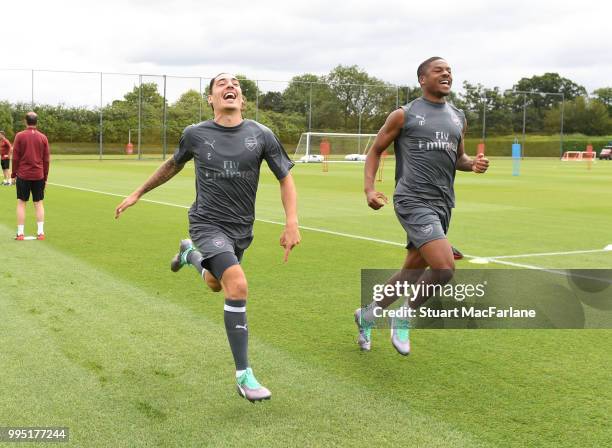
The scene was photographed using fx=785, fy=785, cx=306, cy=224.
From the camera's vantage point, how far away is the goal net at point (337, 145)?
58.5 metres

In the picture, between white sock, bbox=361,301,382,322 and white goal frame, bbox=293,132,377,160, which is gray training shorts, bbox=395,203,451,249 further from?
white goal frame, bbox=293,132,377,160

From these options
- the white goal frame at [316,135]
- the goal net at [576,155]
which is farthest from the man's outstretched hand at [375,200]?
the goal net at [576,155]

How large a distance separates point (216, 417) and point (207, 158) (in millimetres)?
1678

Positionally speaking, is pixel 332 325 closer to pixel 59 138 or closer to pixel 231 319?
pixel 231 319

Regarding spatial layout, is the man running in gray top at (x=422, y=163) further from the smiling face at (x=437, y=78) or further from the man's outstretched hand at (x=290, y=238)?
the man's outstretched hand at (x=290, y=238)

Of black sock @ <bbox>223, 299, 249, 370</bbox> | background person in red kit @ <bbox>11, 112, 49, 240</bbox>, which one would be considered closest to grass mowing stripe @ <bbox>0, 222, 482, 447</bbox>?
black sock @ <bbox>223, 299, 249, 370</bbox>

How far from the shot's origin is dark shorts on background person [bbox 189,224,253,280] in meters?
4.96

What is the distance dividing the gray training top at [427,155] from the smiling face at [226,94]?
1319 mm

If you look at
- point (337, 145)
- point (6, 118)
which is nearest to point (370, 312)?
point (337, 145)

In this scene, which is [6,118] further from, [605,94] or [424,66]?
[605,94]

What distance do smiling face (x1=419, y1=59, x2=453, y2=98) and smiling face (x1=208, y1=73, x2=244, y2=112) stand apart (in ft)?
4.84

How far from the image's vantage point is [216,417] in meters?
4.47

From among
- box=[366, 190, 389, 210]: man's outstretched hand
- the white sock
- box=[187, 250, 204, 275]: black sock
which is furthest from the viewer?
the white sock

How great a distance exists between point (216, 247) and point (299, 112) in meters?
59.8
